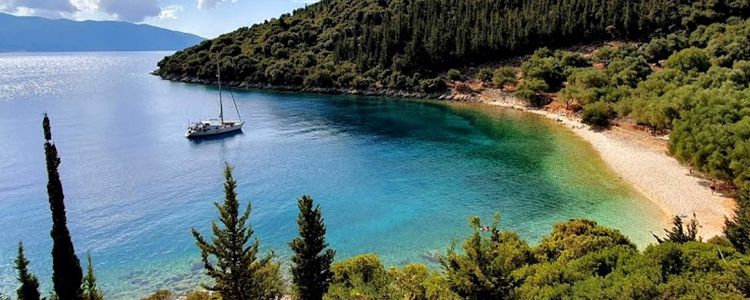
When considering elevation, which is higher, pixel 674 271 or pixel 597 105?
pixel 597 105

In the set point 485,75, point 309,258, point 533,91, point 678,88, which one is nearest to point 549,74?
point 533,91

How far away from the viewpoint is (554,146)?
71250 millimetres

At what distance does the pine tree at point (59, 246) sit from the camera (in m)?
19.6

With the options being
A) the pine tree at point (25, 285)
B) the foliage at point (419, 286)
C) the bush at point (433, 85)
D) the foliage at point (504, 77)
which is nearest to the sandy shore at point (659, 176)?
the foliage at point (419, 286)

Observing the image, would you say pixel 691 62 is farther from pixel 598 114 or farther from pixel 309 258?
pixel 309 258

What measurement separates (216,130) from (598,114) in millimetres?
62873

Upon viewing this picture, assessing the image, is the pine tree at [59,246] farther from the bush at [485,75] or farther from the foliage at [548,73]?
the bush at [485,75]

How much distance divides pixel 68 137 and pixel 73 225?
4069 centimetres

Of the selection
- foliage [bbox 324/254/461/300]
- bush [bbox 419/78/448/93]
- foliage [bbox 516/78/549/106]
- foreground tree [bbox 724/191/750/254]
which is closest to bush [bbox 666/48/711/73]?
foliage [bbox 516/78/549/106]

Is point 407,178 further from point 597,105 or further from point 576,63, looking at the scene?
point 576,63

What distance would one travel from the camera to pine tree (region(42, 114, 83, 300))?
1958 cm

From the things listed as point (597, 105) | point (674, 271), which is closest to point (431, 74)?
point (597, 105)

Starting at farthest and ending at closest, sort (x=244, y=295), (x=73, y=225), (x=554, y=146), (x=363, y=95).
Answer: (x=363, y=95), (x=554, y=146), (x=73, y=225), (x=244, y=295)

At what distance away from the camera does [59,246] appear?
19.9 meters
